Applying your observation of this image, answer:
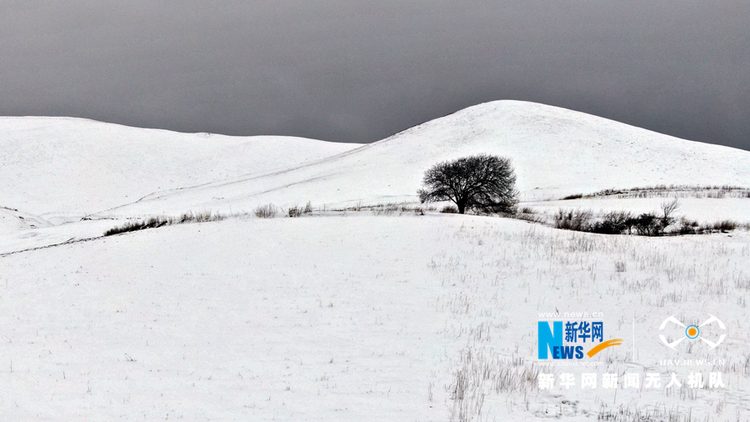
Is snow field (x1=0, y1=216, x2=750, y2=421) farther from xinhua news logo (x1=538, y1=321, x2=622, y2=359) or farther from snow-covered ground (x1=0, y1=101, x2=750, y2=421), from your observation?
xinhua news logo (x1=538, y1=321, x2=622, y2=359)

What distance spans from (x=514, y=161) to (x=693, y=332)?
1721 inches

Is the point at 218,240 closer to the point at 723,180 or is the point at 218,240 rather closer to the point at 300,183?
the point at 300,183

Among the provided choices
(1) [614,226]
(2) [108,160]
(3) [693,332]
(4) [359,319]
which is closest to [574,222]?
(1) [614,226]

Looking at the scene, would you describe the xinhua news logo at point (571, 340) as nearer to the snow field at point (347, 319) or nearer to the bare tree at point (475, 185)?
the snow field at point (347, 319)

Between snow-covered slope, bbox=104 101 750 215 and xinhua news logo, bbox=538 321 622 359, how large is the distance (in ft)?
103

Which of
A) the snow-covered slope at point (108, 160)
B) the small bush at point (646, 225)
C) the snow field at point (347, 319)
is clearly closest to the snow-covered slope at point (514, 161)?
the snow-covered slope at point (108, 160)

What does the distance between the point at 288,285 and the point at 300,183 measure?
1615 inches

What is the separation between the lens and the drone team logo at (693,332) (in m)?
8.45

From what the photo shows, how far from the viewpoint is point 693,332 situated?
894 centimetres

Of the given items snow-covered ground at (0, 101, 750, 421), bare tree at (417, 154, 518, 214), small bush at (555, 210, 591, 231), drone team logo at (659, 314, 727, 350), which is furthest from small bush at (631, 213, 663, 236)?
drone team logo at (659, 314, 727, 350)

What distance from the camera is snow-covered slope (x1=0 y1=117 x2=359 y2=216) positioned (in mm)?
56844

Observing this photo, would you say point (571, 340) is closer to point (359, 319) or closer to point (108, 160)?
point (359, 319)

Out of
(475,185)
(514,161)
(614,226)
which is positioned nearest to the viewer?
(614,226)

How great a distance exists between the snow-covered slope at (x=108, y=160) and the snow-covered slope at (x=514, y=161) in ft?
30.0
